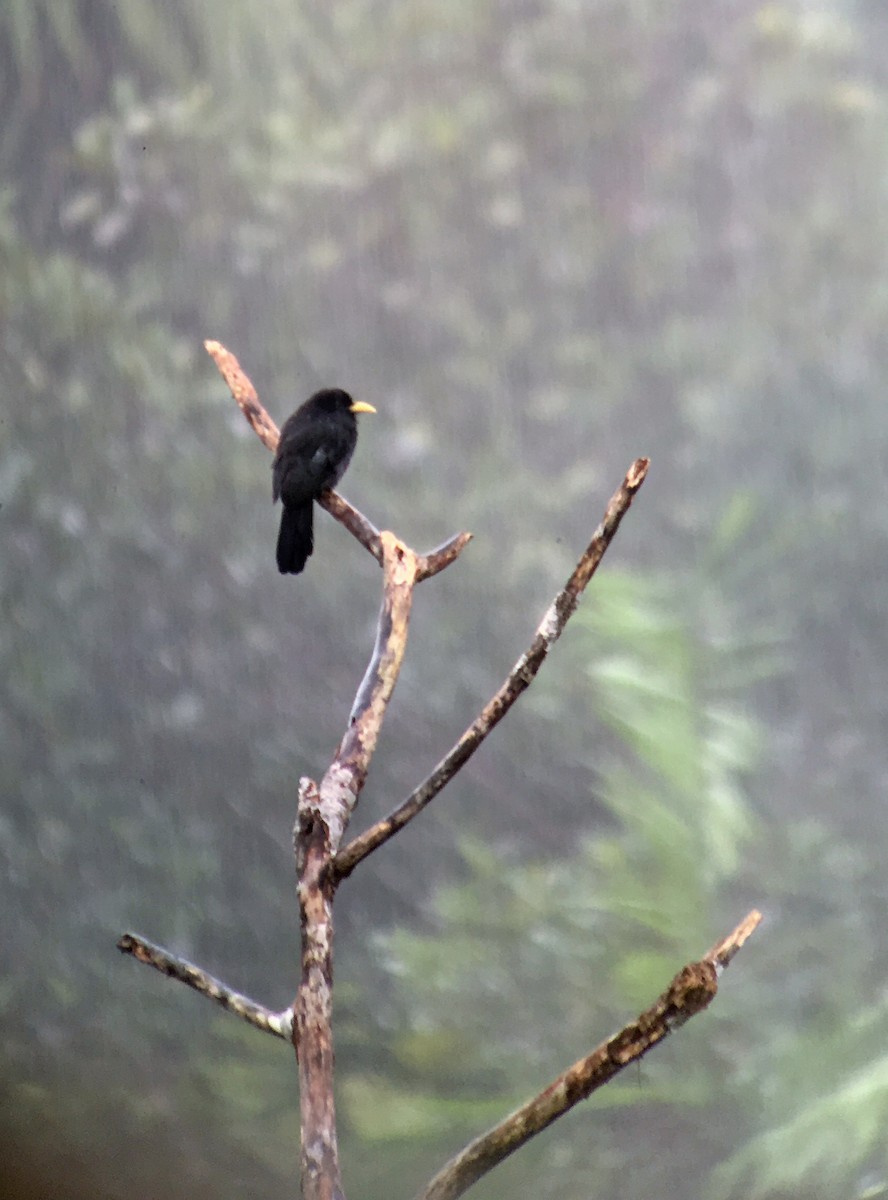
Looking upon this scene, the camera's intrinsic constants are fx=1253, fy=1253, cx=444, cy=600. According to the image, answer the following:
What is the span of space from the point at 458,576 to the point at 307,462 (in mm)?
391

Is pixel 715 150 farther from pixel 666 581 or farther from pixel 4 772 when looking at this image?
pixel 4 772

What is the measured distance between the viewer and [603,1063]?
3.37 feet

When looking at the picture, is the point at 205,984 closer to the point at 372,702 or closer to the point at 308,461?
the point at 372,702

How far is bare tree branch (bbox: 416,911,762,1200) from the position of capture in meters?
0.98

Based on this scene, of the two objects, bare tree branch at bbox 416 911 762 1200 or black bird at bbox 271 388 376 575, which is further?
black bird at bbox 271 388 376 575

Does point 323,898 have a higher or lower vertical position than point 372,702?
lower

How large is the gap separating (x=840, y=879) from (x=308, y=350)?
1.20 meters

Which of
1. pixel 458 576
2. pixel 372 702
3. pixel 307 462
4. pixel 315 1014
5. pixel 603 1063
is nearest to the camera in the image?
pixel 603 1063

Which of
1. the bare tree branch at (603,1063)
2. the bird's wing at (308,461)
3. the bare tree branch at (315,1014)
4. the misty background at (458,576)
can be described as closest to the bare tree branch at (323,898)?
the bare tree branch at (315,1014)

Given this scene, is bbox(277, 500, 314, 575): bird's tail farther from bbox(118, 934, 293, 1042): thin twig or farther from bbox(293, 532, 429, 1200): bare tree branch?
bbox(118, 934, 293, 1042): thin twig

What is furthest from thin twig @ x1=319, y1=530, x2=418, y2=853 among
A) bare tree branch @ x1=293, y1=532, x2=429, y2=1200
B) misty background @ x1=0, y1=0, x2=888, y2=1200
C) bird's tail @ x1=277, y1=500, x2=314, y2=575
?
misty background @ x1=0, y1=0, x2=888, y2=1200

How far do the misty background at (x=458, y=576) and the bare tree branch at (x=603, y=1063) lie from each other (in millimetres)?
846

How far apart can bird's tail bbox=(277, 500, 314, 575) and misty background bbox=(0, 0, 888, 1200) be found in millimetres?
263

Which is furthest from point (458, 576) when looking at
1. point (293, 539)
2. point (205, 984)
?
point (205, 984)
